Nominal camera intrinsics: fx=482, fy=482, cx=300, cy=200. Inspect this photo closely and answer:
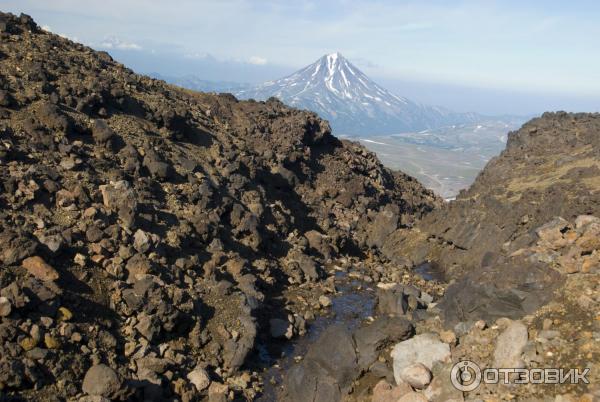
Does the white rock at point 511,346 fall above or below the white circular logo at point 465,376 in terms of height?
above

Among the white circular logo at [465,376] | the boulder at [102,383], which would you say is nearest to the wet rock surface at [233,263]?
the boulder at [102,383]

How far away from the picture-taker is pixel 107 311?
58.7ft

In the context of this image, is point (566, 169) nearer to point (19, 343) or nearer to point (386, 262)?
point (386, 262)

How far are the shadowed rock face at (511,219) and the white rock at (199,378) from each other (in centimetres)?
912

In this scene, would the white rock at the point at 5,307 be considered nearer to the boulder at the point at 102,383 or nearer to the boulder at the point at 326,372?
the boulder at the point at 102,383

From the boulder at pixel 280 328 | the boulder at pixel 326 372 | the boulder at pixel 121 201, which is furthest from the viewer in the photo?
the boulder at pixel 121 201

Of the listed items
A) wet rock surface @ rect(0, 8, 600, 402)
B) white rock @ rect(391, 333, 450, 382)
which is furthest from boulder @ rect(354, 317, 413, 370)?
white rock @ rect(391, 333, 450, 382)

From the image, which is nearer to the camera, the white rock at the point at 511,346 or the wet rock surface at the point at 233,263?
the white rock at the point at 511,346

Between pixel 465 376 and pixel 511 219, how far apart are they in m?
21.9

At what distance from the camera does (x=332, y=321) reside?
23406 millimetres

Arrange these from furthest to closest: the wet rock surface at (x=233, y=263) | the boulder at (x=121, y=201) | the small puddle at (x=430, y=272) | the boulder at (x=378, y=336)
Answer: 1. the small puddle at (x=430, y=272)
2. the boulder at (x=121, y=201)
3. the boulder at (x=378, y=336)
4. the wet rock surface at (x=233, y=263)

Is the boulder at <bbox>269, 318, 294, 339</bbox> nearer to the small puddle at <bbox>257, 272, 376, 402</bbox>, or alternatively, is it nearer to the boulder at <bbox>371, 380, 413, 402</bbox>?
the small puddle at <bbox>257, 272, 376, 402</bbox>
